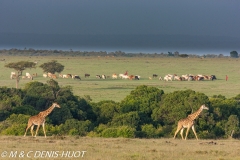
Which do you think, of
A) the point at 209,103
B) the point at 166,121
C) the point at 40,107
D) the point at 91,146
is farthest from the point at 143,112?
the point at 91,146

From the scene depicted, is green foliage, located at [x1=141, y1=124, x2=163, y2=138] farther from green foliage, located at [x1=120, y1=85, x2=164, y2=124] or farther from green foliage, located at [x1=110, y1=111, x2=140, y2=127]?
green foliage, located at [x1=120, y1=85, x2=164, y2=124]

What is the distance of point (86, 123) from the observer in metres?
20.3

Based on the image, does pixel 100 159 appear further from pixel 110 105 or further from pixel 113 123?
pixel 110 105

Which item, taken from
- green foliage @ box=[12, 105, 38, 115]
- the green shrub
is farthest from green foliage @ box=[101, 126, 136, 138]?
green foliage @ box=[12, 105, 38, 115]

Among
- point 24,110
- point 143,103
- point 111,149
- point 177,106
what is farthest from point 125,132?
point 143,103

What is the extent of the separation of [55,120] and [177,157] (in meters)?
11.2

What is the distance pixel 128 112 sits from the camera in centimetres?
2316

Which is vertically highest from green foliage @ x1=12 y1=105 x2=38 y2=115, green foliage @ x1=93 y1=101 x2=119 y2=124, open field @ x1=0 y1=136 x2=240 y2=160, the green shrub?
open field @ x1=0 y1=136 x2=240 y2=160

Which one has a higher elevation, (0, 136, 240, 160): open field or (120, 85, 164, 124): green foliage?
(0, 136, 240, 160): open field

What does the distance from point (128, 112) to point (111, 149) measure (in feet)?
34.0

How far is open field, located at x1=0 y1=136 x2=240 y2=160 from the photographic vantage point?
1172 centimetres

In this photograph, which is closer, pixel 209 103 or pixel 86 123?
pixel 86 123

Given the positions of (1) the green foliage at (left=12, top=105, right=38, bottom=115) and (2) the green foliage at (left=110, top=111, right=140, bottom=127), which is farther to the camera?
(1) the green foliage at (left=12, top=105, right=38, bottom=115)

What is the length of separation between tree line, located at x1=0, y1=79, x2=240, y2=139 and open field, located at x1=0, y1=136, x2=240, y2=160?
4237 mm
